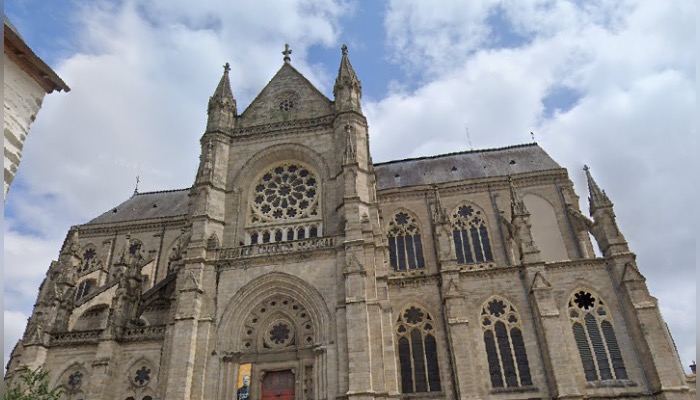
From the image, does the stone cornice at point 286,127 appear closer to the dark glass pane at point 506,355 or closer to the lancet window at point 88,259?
the dark glass pane at point 506,355

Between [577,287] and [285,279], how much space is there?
464 inches

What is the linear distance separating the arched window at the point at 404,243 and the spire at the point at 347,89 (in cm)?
670

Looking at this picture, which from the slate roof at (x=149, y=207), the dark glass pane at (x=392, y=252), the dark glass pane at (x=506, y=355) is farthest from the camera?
the slate roof at (x=149, y=207)

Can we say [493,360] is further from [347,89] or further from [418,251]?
[347,89]

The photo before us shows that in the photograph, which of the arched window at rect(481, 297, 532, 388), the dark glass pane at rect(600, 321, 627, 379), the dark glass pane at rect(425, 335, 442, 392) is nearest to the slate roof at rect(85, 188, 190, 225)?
the dark glass pane at rect(425, 335, 442, 392)

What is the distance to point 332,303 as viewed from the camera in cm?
1891

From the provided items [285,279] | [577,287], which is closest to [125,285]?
[285,279]

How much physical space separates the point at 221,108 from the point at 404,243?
11539 mm

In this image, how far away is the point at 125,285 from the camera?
2156 cm

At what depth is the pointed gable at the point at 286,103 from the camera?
24.7 m

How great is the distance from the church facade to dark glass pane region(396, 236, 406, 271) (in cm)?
15

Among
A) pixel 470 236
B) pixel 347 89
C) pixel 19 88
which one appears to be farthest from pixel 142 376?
pixel 470 236

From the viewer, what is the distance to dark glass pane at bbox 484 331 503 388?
747 inches

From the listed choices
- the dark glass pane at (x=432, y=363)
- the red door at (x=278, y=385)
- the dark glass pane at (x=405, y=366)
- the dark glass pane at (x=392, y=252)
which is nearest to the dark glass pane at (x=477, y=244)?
the dark glass pane at (x=392, y=252)
